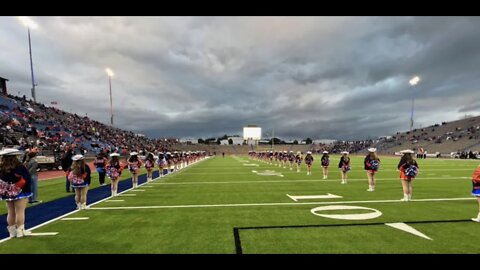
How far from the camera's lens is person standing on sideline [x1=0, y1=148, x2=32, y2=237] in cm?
578

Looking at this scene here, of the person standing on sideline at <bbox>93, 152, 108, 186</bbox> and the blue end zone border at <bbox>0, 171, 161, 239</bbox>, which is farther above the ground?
the person standing on sideline at <bbox>93, 152, 108, 186</bbox>

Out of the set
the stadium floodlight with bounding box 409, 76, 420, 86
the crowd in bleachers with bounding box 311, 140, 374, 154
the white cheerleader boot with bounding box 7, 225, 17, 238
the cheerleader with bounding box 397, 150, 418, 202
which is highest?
the stadium floodlight with bounding box 409, 76, 420, 86

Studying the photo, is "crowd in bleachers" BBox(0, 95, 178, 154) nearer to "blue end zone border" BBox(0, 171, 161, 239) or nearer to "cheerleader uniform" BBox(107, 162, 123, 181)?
"blue end zone border" BBox(0, 171, 161, 239)

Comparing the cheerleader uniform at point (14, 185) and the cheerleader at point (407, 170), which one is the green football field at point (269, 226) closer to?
the cheerleader at point (407, 170)

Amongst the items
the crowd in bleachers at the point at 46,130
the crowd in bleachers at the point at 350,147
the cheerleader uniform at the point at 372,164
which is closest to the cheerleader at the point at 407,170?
the cheerleader uniform at the point at 372,164

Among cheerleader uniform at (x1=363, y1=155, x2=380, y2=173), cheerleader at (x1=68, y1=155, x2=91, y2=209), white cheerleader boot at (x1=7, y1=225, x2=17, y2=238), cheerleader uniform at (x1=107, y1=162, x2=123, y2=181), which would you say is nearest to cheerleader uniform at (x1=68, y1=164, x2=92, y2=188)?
cheerleader at (x1=68, y1=155, x2=91, y2=209)

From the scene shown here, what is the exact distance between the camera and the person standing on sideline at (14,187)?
5781 mm

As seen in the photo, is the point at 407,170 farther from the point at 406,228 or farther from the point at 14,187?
the point at 14,187

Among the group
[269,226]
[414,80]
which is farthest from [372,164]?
[414,80]

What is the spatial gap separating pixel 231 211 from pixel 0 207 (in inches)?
287
